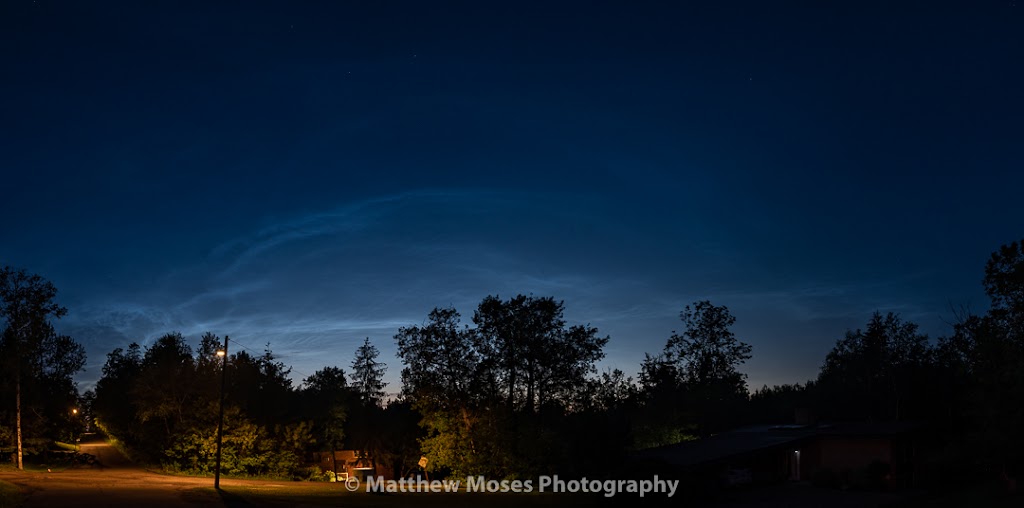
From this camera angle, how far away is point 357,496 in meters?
34.6

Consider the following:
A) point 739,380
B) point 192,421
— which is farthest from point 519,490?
point 739,380

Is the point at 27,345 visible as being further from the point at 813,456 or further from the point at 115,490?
the point at 813,456

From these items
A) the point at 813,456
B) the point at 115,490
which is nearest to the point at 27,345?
the point at 115,490

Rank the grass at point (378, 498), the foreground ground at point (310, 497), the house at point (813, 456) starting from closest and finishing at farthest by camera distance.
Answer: the foreground ground at point (310, 497) < the grass at point (378, 498) < the house at point (813, 456)

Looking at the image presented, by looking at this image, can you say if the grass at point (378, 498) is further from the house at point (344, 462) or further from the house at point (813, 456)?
the house at point (344, 462)

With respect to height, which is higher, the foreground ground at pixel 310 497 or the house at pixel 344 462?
the foreground ground at pixel 310 497

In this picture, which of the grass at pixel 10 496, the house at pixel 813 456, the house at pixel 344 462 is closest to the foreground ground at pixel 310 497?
the grass at pixel 10 496

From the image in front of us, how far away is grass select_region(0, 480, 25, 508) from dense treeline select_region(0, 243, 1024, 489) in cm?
921

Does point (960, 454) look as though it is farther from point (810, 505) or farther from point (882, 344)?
point (882, 344)

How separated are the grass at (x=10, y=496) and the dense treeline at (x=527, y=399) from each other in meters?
9.21

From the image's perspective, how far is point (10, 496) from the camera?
82.5 ft

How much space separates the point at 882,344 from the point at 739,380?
1335 cm

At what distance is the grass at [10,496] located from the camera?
2333 centimetres

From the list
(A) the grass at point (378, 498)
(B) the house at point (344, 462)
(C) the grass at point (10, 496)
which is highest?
(C) the grass at point (10, 496)
